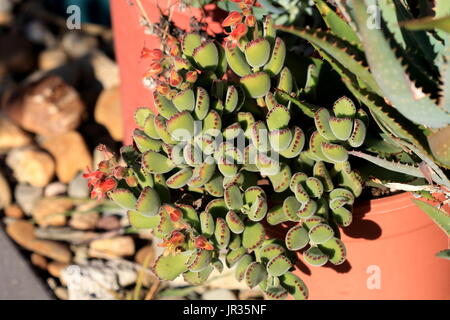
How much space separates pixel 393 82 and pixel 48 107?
1.68 meters

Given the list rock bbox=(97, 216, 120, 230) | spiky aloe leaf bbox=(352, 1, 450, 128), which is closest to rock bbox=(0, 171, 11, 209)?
rock bbox=(97, 216, 120, 230)

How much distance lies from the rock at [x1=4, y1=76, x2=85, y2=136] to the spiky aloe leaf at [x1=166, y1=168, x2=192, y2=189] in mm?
1312

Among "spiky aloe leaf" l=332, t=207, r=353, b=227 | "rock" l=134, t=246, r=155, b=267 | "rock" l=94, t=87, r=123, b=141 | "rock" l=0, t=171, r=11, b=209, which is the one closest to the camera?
"spiky aloe leaf" l=332, t=207, r=353, b=227

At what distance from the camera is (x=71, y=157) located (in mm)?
2402

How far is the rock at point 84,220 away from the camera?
2234 mm

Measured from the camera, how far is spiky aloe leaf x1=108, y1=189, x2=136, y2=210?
126 cm

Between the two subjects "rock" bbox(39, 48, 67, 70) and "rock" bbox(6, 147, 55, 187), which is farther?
"rock" bbox(39, 48, 67, 70)

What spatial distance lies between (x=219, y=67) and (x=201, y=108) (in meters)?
0.16

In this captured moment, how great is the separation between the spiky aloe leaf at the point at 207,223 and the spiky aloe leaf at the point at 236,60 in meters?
0.28

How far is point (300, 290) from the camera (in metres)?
1.35

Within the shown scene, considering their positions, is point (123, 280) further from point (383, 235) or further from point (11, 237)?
point (383, 235)

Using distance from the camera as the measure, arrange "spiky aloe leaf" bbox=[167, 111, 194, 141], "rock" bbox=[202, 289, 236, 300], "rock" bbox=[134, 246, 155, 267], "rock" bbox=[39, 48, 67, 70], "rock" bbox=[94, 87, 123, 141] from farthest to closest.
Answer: "rock" bbox=[39, 48, 67, 70] → "rock" bbox=[94, 87, 123, 141] → "rock" bbox=[134, 246, 155, 267] → "rock" bbox=[202, 289, 236, 300] → "spiky aloe leaf" bbox=[167, 111, 194, 141]

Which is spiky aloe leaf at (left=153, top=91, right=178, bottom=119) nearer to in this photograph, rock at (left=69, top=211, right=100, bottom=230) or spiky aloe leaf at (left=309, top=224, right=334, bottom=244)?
spiky aloe leaf at (left=309, top=224, right=334, bottom=244)
